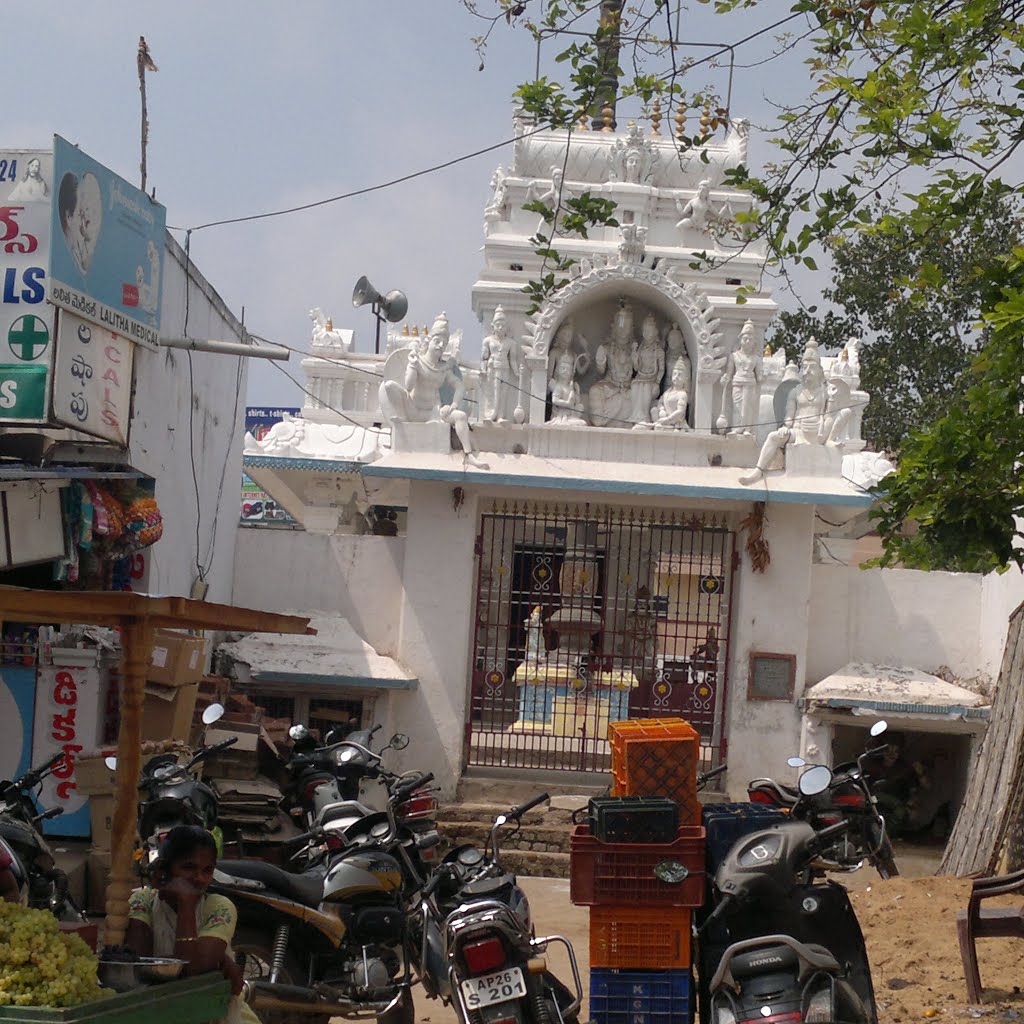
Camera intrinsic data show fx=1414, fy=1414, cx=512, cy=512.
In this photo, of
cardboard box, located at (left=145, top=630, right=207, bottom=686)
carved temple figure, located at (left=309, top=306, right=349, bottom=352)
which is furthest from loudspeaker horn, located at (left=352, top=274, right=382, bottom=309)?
cardboard box, located at (left=145, top=630, right=207, bottom=686)

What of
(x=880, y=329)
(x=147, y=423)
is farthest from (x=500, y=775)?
(x=880, y=329)

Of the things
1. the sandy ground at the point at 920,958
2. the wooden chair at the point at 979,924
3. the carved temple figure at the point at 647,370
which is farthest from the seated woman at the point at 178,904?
the carved temple figure at the point at 647,370

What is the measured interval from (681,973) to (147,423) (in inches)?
248

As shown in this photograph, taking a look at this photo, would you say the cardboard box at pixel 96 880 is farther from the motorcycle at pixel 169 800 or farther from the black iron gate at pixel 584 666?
the black iron gate at pixel 584 666

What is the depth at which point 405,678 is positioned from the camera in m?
12.3

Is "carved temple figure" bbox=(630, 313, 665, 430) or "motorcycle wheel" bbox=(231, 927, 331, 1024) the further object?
"carved temple figure" bbox=(630, 313, 665, 430)

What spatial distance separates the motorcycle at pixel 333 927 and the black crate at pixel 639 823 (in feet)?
3.73

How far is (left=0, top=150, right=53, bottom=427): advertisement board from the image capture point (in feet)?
26.6

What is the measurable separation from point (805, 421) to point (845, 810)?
661 cm

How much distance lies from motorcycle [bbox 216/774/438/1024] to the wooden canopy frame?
121 centimetres

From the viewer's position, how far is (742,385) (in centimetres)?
1358

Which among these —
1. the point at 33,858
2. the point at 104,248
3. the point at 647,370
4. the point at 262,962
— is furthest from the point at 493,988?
the point at 647,370

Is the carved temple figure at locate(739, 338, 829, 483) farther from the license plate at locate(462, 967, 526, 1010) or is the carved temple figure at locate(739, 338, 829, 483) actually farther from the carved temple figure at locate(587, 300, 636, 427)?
the license plate at locate(462, 967, 526, 1010)

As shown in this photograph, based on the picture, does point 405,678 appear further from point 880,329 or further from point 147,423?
point 880,329
